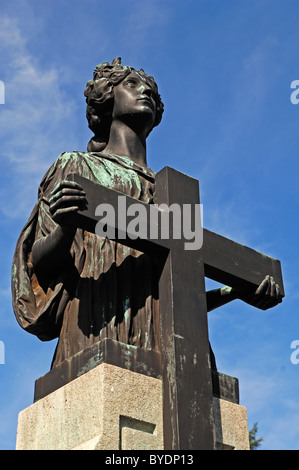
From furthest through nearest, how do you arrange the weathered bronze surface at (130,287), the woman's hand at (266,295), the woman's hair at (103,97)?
the woman's hair at (103,97), the woman's hand at (266,295), the weathered bronze surface at (130,287)

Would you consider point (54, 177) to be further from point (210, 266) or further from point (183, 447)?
point (183, 447)

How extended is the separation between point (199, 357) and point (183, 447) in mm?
667

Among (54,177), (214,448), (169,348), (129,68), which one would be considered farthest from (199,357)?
(129,68)

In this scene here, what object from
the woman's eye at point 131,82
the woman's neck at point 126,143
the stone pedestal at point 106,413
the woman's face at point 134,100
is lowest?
the stone pedestal at point 106,413

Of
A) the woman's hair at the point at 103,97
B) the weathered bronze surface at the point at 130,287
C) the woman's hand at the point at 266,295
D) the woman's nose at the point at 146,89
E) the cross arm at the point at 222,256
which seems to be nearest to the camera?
the weathered bronze surface at the point at 130,287

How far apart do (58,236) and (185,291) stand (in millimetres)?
983

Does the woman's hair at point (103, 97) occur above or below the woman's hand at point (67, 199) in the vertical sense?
above

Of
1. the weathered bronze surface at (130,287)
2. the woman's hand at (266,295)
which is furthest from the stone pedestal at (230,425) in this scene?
the woman's hand at (266,295)

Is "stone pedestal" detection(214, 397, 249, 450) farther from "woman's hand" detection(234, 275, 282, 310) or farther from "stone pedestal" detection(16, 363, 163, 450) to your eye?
"woman's hand" detection(234, 275, 282, 310)

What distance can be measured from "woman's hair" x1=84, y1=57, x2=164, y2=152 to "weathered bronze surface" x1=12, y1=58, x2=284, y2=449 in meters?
0.67

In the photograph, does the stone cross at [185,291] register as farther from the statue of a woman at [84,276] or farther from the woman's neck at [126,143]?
the woman's neck at [126,143]

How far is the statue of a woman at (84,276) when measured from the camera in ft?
20.3

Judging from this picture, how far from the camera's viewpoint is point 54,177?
706 cm

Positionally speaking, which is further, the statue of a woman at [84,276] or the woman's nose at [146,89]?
the woman's nose at [146,89]
